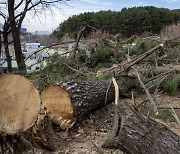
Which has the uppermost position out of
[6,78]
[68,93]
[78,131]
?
[6,78]

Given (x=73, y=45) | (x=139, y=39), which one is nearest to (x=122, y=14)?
(x=139, y=39)

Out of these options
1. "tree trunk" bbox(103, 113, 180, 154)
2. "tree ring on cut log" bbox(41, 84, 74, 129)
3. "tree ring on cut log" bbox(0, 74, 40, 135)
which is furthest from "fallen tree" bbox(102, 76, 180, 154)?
"tree ring on cut log" bbox(41, 84, 74, 129)

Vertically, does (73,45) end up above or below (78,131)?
above

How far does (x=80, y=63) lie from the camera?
6566 mm

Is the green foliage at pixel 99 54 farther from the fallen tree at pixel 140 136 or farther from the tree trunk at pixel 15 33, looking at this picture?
the fallen tree at pixel 140 136

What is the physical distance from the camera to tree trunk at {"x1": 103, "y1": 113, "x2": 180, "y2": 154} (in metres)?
2.40

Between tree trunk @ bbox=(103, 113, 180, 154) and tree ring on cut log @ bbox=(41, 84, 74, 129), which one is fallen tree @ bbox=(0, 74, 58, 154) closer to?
tree ring on cut log @ bbox=(41, 84, 74, 129)

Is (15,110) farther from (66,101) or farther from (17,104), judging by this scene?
(66,101)

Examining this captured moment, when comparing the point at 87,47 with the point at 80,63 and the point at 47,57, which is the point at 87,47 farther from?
the point at 47,57

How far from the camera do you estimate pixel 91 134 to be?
410cm

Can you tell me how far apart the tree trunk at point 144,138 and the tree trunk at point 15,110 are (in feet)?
4.17

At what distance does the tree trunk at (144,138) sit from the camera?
2.40 meters

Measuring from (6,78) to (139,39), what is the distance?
454cm

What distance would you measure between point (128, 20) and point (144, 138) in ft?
33.3
